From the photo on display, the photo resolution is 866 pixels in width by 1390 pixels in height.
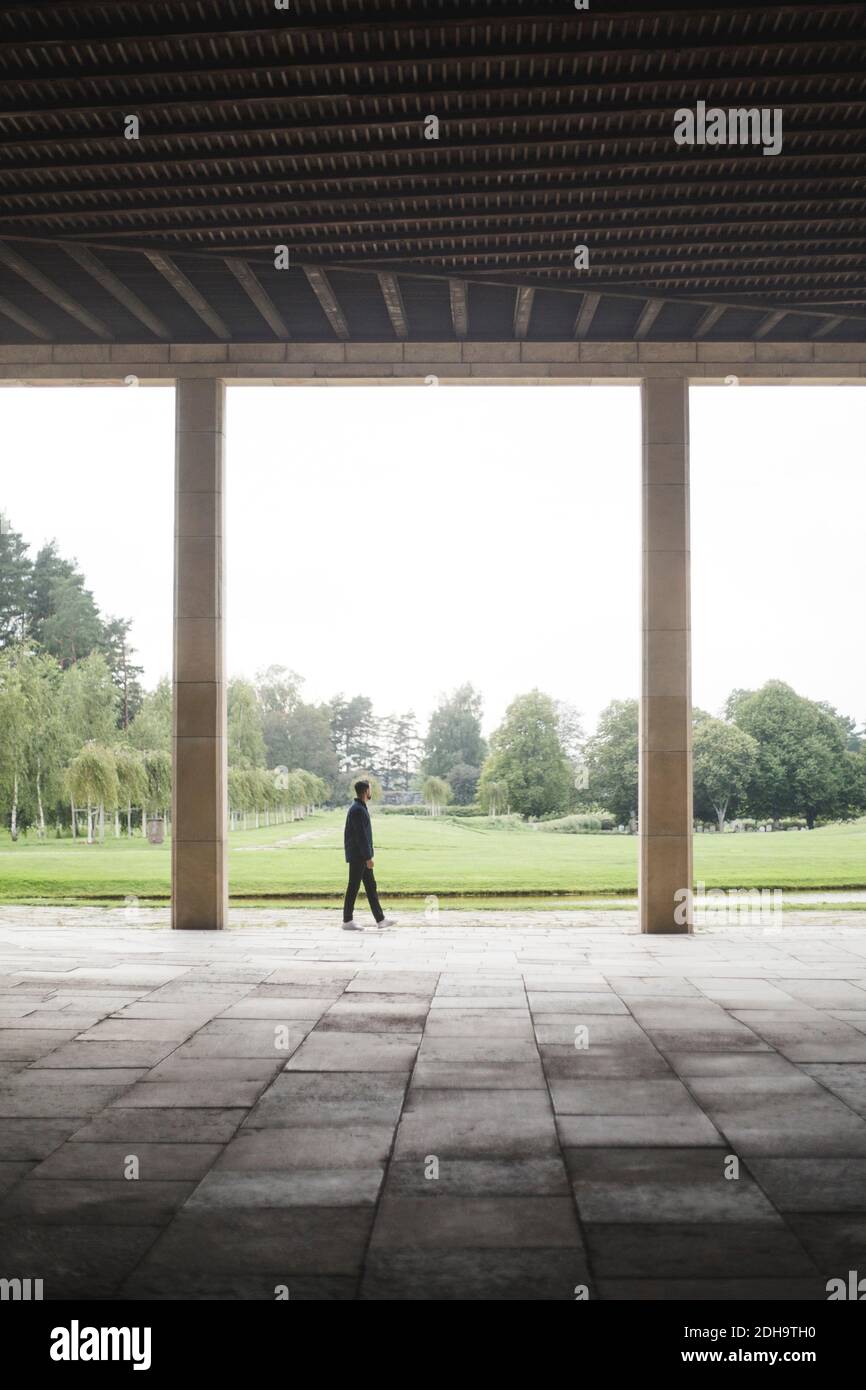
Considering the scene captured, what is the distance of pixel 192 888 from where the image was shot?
625 inches

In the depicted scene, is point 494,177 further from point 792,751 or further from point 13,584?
point 13,584

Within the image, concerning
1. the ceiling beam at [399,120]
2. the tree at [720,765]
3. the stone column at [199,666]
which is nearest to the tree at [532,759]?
the tree at [720,765]

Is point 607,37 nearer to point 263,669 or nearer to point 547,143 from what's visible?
point 547,143

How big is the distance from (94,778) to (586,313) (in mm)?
10342

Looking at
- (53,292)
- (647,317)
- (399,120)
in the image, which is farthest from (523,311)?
(53,292)

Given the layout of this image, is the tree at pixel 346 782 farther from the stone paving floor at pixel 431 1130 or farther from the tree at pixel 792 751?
the stone paving floor at pixel 431 1130

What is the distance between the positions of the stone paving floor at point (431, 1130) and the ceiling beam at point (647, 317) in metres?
8.49

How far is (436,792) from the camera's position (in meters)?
18.8

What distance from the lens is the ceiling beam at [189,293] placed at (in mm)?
13336

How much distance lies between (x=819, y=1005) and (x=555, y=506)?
11.3 metres

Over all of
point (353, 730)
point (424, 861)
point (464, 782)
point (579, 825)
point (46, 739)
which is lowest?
point (424, 861)

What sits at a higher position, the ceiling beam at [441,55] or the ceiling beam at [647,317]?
the ceiling beam at [441,55]

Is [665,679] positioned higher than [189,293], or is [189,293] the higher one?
[189,293]

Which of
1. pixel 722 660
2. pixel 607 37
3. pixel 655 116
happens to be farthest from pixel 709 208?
pixel 722 660
